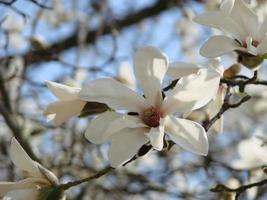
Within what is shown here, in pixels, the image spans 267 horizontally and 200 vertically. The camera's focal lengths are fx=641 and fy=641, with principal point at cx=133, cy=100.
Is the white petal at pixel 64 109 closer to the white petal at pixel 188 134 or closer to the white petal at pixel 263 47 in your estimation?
the white petal at pixel 188 134

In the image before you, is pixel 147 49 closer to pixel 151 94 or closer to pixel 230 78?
pixel 151 94

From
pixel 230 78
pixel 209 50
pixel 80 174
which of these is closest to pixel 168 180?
pixel 80 174

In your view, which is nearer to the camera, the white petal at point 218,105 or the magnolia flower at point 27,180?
the magnolia flower at point 27,180

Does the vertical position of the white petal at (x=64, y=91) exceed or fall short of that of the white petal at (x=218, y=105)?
it exceeds it

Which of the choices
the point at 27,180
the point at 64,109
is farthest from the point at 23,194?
the point at 64,109

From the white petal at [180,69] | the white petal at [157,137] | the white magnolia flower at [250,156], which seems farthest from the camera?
the white magnolia flower at [250,156]

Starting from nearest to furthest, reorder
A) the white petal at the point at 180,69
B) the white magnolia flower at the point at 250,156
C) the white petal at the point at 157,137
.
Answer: the white petal at the point at 157,137, the white petal at the point at 180,69, the white magnolia flower at the point at 250,156

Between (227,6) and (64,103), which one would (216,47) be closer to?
(227,6)

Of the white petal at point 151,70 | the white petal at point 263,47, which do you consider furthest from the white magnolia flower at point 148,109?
the white petal at point 263,47
